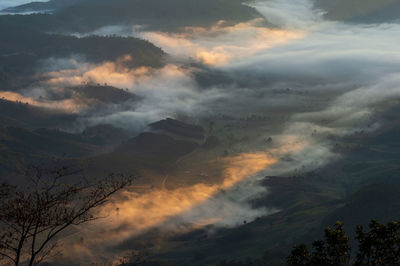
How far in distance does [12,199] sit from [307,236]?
559ft

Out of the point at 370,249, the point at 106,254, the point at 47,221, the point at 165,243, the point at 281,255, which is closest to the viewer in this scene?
the point at 47,221

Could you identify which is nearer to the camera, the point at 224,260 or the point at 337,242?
the point at 337,242

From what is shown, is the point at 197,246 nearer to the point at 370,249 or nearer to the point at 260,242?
the point at 260,242

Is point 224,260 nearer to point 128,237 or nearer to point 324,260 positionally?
point 128,237

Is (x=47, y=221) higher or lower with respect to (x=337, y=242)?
higher

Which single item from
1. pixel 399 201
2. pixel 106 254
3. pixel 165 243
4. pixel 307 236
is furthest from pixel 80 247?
pixel 399 201

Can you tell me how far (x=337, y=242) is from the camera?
109 feet

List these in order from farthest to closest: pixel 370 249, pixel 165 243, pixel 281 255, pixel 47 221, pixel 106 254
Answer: pixel 165 243
pixel 106 254
pixel 281 255
pixel 370 249
pixel 47 221

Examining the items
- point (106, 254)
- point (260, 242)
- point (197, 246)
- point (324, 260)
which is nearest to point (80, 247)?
point (106, 254)

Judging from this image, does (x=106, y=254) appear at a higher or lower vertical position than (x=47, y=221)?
lower

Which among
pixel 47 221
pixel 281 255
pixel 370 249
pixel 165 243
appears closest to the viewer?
pixel 47 221

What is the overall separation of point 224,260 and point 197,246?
21.5 metres

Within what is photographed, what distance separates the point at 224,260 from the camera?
555ft

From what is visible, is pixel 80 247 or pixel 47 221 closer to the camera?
pixel 47 221
